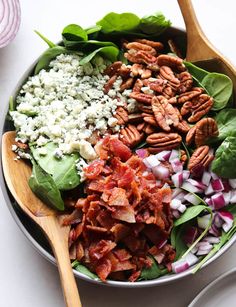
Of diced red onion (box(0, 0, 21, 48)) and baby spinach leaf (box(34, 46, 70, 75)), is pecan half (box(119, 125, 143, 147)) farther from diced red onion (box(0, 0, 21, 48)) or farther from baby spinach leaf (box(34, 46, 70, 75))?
diced red onion (box(0, 0, 21, 48))

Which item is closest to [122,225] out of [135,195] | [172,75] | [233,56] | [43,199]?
[135,195]

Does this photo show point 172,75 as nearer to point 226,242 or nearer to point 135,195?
point 135,195

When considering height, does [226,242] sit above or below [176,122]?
below

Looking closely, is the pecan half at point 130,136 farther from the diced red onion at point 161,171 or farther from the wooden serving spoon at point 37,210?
the wooden serving spoon at point 37,210

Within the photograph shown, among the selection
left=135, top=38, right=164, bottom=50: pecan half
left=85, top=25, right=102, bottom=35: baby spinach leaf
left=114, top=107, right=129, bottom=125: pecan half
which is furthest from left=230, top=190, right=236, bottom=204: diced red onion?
left=85, top=25, right=102, bottom=35: baby spinach leaf

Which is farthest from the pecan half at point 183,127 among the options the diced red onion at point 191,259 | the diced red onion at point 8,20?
the diced red onion at point 8,20
